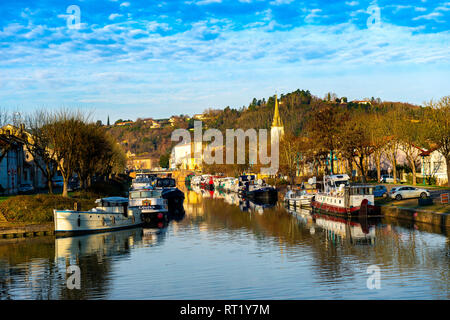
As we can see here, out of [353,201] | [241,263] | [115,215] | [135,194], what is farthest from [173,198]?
[241,263]

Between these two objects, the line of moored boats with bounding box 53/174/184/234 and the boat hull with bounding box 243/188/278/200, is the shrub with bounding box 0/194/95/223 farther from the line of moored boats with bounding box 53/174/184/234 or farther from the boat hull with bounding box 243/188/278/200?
the boat hull with bounding box 243/188/278/200

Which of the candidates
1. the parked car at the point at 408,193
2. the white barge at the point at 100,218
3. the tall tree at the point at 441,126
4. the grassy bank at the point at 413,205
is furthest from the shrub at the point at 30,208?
the tall tree at the point at 441,126

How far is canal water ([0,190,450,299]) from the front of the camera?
24.4 meters

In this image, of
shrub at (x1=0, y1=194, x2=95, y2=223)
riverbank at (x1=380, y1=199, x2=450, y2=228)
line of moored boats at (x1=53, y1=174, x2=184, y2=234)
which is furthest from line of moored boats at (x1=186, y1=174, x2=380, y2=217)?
shrub at (x1=0, y1=194, x2=95, y2=223)

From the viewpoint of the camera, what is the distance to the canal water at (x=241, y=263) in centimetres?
2436

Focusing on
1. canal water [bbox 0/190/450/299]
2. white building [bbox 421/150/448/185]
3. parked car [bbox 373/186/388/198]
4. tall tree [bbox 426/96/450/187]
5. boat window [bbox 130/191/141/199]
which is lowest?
canal water [bbox 0/190/450/299]

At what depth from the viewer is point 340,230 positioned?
1860 inches

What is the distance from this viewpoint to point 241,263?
105ft

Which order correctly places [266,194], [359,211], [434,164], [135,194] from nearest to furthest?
[359,211] → [135,194] → [434,164] → [266,194]

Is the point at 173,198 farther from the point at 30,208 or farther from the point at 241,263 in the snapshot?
the point at 241,263

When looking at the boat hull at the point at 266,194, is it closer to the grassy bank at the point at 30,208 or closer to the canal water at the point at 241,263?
the canal water at the point at 241,263
